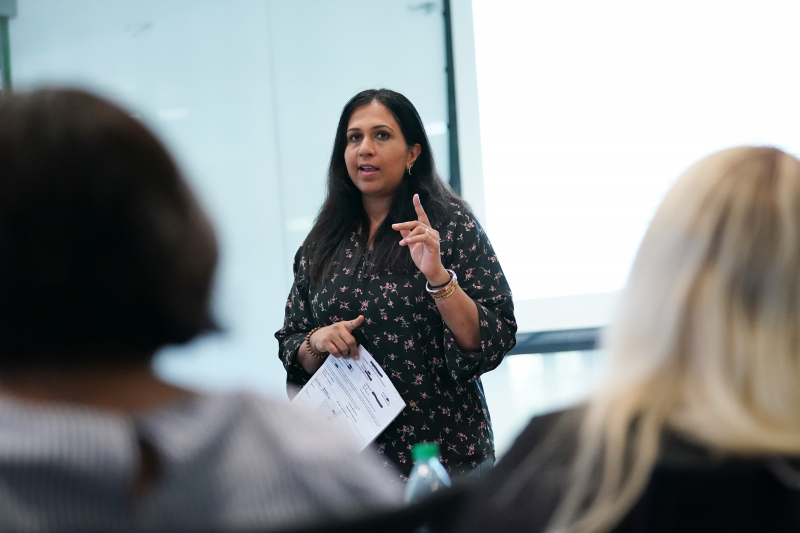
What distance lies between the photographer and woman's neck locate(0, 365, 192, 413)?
2.10ft

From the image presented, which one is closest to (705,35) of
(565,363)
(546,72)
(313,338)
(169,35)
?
(546,72)

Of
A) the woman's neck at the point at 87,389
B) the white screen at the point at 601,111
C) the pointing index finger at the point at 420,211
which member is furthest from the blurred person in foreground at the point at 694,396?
the white screen at the point at 601,111

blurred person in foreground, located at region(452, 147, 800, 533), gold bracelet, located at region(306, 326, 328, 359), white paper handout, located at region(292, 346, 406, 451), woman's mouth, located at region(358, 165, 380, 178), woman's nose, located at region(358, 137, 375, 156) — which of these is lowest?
white paper handout, located at region(292, 346, 406, 451)

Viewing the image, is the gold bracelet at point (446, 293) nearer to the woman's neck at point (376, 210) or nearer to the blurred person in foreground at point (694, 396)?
the woman's neck at point (376, 210)

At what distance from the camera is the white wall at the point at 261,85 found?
353 cm

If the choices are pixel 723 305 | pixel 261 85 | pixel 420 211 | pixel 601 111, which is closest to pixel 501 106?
pixel 601 111

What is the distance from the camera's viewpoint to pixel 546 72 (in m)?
3.25

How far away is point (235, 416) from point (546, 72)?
290 centimetres

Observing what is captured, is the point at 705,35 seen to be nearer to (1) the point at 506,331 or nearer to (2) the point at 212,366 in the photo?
(1) the point at 506,331

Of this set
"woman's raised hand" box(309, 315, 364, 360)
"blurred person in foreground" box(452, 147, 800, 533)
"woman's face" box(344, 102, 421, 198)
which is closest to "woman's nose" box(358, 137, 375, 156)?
"woman's face" box(344, 102, 421, 198)

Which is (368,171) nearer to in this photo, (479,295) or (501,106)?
(479,295)

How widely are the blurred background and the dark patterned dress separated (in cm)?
81

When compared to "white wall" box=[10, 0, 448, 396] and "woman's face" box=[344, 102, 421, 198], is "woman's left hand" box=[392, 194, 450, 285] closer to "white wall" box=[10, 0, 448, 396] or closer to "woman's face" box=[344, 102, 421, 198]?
"woman's face" box=[344, 102, 421, 198]

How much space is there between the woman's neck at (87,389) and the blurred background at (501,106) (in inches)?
75.4
